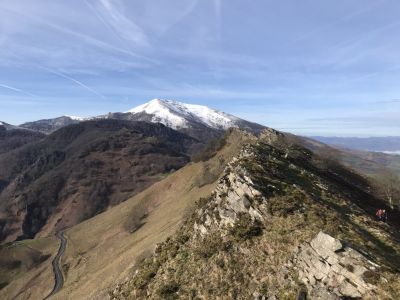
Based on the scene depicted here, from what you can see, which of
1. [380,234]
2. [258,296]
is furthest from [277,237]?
[380,234]

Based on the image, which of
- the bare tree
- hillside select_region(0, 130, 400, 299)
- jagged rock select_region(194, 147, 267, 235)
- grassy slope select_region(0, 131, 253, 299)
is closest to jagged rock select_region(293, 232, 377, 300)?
hillside select_region(0, 130, 400, 299)

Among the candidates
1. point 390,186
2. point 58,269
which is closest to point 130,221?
point 58,269

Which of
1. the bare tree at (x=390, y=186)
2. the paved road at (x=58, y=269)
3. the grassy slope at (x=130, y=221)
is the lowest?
the paved road at (x=58, y=269)

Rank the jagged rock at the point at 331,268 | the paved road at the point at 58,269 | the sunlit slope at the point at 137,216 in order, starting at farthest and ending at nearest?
→ the paved road at the point at 58,269, the sunlit slope at the point at 137,216, the jagged rock at the point at 331,268

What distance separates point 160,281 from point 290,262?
1236 centimetres

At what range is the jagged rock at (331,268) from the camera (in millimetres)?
22969

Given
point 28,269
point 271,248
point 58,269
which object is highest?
point 271,248

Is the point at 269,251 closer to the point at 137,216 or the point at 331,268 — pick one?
the point at 331,268

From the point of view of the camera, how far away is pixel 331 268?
963 inches

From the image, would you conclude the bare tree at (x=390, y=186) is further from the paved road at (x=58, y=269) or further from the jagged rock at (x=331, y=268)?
the paved road at (x=58, y=269)

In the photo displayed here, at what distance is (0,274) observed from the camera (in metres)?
134

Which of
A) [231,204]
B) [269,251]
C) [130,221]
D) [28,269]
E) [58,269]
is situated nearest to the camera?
[269,251]

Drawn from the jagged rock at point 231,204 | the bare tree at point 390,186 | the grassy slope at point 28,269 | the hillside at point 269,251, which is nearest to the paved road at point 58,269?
the grassy slope at point 28,269

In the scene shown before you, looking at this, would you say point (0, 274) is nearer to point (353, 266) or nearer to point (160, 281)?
point (160, 281)
